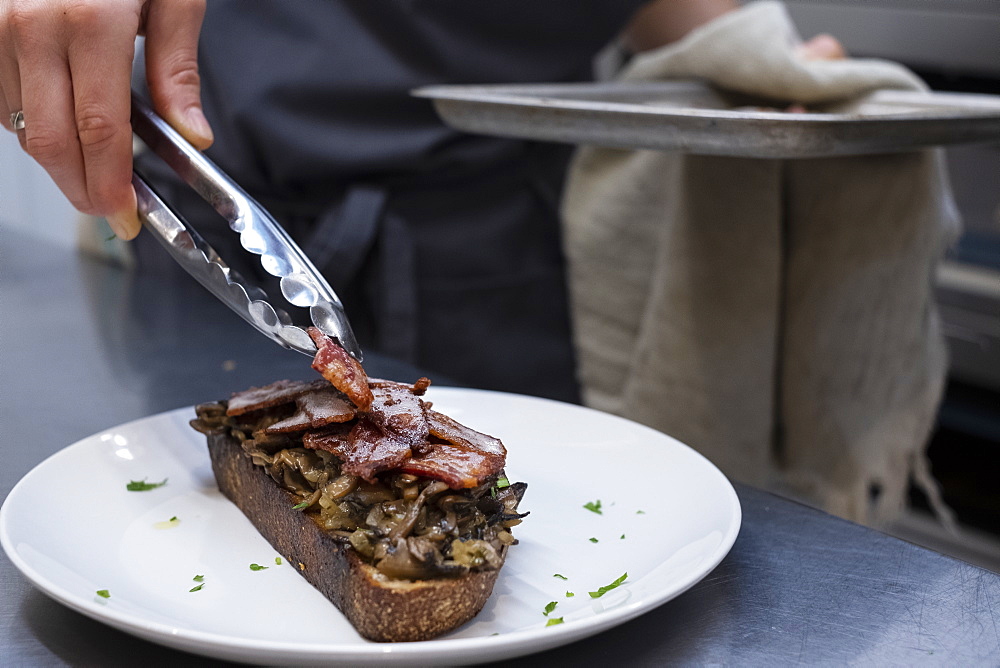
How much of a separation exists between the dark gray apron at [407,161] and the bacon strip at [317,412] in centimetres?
70

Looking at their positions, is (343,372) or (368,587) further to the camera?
(343,372)

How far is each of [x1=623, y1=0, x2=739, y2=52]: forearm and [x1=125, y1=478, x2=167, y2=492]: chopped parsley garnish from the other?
128 centimetres

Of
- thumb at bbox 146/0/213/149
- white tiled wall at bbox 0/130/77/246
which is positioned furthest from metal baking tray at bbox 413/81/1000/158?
white tiled wall at bbox 0/130/77/246

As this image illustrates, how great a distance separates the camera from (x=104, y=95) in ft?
2.71

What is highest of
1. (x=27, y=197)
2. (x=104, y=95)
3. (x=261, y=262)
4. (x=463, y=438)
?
(x=104, y=95)

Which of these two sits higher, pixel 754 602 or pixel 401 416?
pixel 401 416

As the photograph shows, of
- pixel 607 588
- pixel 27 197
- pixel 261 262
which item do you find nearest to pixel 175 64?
pixel 261 262

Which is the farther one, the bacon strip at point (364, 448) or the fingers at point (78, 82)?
the fingers at point (78, 82)

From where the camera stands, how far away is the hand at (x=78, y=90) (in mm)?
815

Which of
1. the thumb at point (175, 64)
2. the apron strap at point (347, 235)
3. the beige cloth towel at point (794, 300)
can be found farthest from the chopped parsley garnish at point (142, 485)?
the beige cloth towel at point (794, 300)

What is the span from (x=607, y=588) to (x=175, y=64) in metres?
0.69

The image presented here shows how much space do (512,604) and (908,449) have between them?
101cm

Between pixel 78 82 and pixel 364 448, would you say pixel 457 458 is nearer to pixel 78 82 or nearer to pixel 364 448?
pixel 364 448

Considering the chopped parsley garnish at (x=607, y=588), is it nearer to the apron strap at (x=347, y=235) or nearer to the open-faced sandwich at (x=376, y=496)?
the open-faced sandwich at (x=376, y=496)
